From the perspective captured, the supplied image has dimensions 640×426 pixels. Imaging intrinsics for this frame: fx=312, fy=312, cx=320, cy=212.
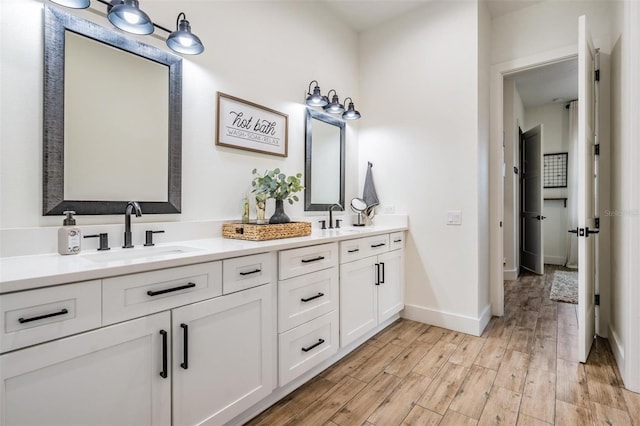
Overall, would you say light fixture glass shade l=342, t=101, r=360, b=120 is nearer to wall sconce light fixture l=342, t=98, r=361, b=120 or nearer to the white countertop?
wall sconce light fixture l=342, t=98, r=361, b=120

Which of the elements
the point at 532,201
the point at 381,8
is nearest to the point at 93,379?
the point at 381,8

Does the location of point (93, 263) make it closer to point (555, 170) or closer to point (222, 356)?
point (222, 356)

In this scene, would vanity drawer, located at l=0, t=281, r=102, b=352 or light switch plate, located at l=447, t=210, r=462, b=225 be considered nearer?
vanity drawer, located at l=0, t=281, r=102, b=352

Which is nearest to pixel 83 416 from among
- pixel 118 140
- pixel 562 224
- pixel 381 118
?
pixel 118 140

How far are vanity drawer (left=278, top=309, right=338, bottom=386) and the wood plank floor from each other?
156 mm

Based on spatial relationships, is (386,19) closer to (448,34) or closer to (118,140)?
(448,34)

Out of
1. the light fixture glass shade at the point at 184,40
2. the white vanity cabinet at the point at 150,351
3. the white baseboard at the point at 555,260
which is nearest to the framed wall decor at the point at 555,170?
the white baseboard at the point at 555,260

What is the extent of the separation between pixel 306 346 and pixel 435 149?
2.06 metres

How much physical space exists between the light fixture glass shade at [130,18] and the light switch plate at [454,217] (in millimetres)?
2522

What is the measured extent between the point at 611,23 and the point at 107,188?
3.83 m

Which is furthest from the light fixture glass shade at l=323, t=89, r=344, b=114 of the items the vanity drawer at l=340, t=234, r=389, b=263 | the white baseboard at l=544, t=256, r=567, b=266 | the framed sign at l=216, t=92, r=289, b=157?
the white baseboard at l=544, t=256, r=567, b=266

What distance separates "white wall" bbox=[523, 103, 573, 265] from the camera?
555 centimetres

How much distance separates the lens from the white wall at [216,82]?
1312 millimetres

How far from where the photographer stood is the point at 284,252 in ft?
5.60
